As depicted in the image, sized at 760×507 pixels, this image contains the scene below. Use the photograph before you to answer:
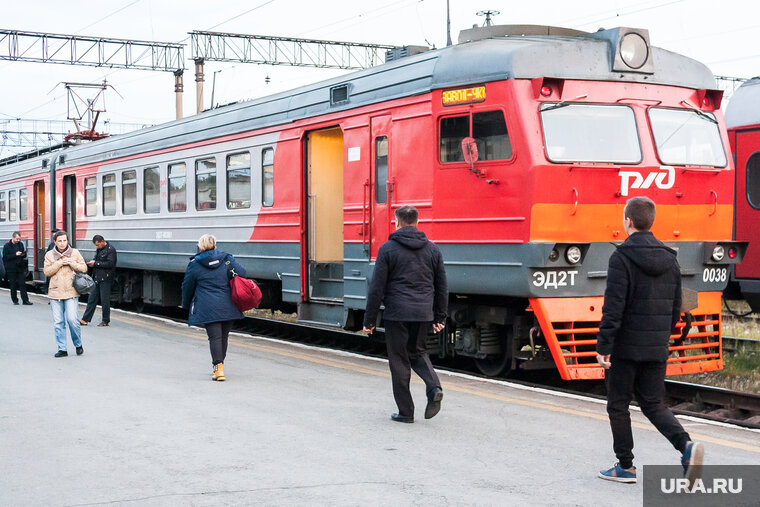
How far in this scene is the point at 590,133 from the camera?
9.09 m

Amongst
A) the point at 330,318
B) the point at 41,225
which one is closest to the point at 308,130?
the point at 330,318

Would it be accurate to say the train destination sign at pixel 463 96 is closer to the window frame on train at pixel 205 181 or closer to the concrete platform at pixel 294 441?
the concrete platform at pixel 294 441

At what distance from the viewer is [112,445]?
21.4ft

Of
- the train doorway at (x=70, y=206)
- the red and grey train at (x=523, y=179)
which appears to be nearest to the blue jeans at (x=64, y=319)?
the red and grey train at (x=523, y=179)

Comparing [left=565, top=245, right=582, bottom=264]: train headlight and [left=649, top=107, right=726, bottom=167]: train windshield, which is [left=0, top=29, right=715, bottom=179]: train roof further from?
[left=565, top=245, right=582, bottom=264]: train headlight

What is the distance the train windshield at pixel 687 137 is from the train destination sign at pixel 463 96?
67.1 inches

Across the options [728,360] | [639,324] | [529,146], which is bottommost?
[728,360]

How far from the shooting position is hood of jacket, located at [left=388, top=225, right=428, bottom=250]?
7.27 meters

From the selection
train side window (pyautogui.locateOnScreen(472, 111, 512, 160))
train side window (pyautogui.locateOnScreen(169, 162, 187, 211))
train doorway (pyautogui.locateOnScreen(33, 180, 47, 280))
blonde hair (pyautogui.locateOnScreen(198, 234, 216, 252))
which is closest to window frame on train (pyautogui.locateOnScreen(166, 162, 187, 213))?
train side window (pyautogui.locateOnScreen(169, 162, 187, 211))

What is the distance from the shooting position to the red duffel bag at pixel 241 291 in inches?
378

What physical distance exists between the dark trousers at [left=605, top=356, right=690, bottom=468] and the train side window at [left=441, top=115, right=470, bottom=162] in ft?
14.0

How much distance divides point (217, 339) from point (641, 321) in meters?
5.16

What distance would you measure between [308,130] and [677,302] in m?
7.22

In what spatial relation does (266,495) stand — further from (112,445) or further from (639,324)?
(639,324)
